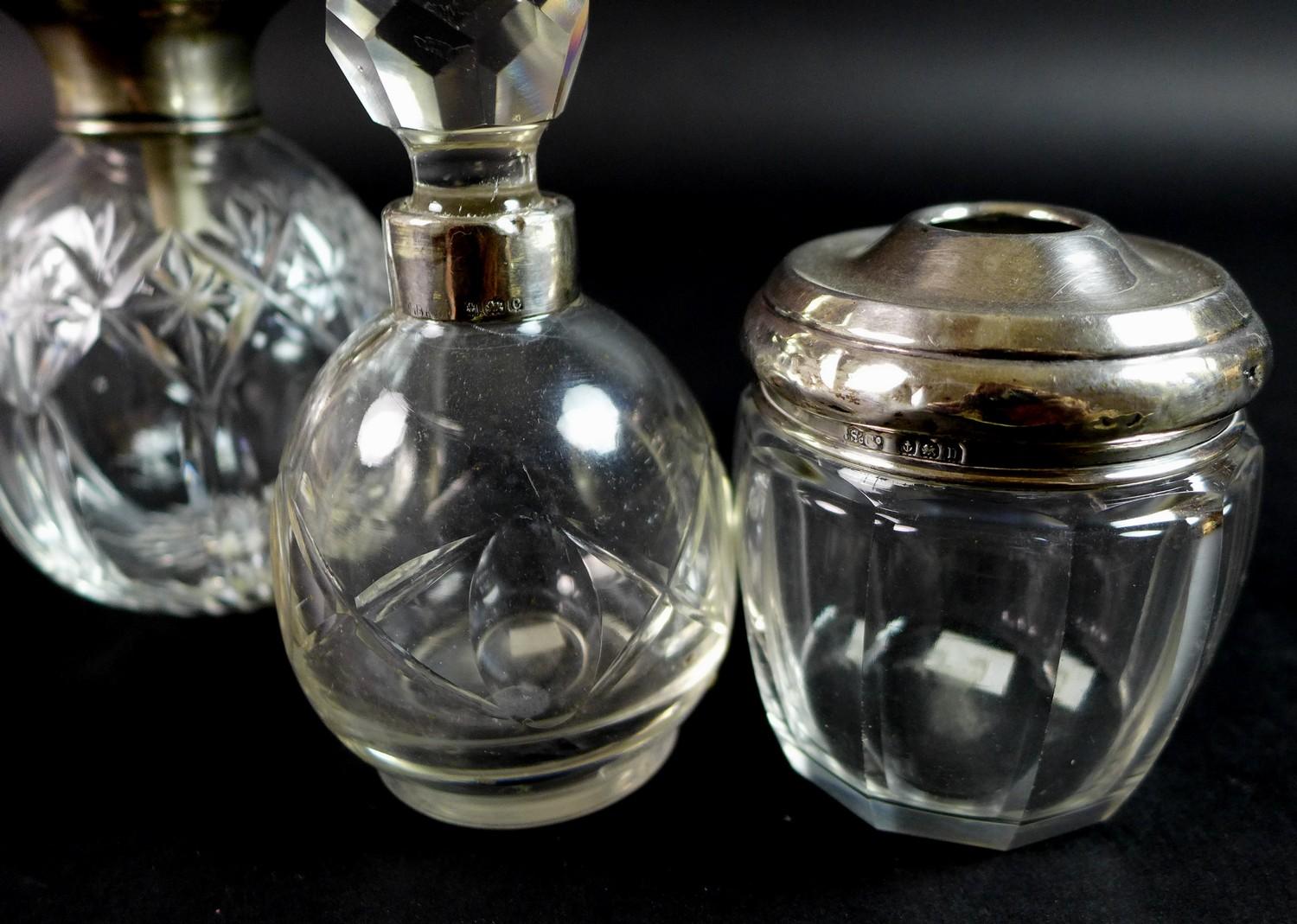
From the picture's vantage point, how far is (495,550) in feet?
2.11

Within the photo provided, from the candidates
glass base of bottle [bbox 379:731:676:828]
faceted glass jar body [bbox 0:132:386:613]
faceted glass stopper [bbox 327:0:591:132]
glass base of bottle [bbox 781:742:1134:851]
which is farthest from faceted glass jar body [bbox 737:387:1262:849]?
faceted glass jar body [bbox 0:132:386:613]

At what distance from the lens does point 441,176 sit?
1.99 ft

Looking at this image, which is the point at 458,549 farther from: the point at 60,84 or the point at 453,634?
the point at 60,84

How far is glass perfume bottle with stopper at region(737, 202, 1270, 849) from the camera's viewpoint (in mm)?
551

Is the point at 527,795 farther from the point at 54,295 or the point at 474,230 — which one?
the point at 54,295

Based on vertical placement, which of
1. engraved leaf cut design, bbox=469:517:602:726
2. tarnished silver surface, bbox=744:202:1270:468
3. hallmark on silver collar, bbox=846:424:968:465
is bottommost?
engraved leaf cut design, bbox=469:517:602:726

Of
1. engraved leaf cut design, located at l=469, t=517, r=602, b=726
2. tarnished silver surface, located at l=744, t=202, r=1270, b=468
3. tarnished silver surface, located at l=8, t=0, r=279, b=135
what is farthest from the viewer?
tarnished silver surface, located at l=8, t=0, r=279, b=135

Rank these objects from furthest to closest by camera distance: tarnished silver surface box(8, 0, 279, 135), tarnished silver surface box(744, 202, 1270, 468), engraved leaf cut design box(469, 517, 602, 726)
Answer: tarnished silver surface box(8, 0, 279, 135) < engraved leaf cut design box(469, 517, 602, 726) < tarnished silver surface box(744, 202, 1270, 468)

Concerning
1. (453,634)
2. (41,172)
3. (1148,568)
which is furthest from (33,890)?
(1148,568)

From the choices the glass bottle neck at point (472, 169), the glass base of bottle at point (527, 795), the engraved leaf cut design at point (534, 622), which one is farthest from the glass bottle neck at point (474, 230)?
the glass base of bottle at point (527, 795)

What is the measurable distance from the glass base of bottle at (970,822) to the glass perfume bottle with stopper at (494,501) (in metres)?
0.12

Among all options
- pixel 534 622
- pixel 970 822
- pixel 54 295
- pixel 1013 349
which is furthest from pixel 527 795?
pixel 54 295

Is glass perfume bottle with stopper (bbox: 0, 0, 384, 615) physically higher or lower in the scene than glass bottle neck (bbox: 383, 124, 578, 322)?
lower

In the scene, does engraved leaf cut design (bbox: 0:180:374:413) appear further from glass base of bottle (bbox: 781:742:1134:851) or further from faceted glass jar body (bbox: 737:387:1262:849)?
glass base of bottle (bbox: 781:742:1134:851)
